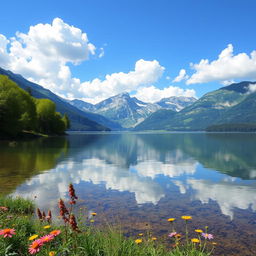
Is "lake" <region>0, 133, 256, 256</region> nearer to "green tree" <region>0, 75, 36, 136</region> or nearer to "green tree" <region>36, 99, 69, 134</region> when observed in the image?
"green tree" <region>0, 75, 36, 136</region>

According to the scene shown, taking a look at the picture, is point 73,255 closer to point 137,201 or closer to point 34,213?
point 34,213

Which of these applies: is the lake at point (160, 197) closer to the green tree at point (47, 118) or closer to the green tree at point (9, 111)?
the green tree at point (9, 111)

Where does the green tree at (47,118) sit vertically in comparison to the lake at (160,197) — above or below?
above

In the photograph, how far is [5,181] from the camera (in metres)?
24.2

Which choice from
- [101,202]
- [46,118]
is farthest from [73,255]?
[46,118]

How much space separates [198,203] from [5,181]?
18.0 meters

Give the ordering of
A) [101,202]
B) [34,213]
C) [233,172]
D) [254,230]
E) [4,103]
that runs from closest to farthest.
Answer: [254,230], [34,213], [101,202], [233,172], [4,103]

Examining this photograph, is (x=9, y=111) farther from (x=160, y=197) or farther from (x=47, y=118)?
(x=160, y=197)

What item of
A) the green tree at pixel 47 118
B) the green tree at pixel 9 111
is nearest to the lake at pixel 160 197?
the green tree at pixel 9 111

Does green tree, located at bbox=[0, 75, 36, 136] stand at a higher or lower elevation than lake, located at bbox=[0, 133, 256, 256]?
higher

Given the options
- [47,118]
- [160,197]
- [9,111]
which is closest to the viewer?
[160,197]

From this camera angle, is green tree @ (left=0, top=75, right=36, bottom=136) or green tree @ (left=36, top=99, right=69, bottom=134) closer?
green tree @ (left=0, top=75, right=36, bottom=136)

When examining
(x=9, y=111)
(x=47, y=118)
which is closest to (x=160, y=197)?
(x=9, y=111)

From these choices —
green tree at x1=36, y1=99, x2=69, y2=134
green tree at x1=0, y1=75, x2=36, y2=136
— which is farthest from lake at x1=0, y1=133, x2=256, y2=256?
green tree at x1=36, y1=99, x2=69, y2=134
